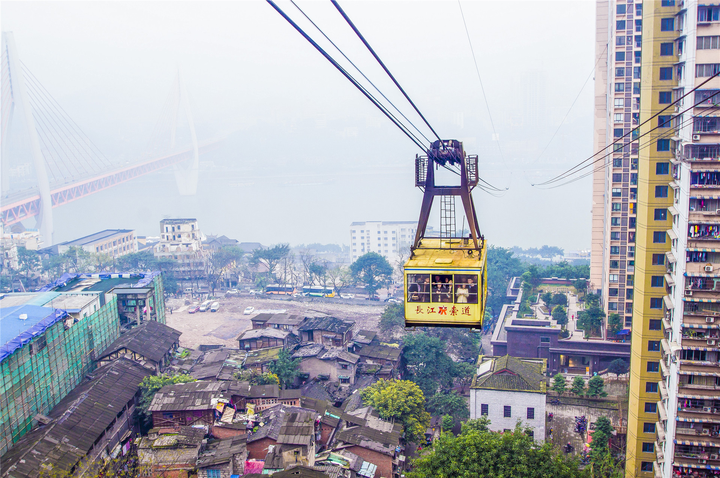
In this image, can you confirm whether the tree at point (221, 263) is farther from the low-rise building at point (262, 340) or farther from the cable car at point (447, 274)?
the cable car at point (447, 274)

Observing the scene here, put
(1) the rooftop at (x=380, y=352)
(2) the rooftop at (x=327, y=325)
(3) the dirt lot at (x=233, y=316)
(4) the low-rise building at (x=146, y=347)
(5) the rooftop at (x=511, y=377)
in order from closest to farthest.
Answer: (5) the rooftop at (x=511, y=377) < (4) the low-rise building at (x=146, y=347) < (1) the rooftop at (x=380, y=352) < (2) the rooftop at (x=327, y=325) < (3) the dirt lot at (x=233, y=316)

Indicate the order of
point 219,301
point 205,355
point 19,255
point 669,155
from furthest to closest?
point 19,255, point 219,301, point 205,355, point 669,155

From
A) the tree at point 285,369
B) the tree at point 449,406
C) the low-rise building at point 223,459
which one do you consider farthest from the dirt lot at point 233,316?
the low-rise building at point 223,459

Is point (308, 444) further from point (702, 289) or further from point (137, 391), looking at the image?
point (702, 289)

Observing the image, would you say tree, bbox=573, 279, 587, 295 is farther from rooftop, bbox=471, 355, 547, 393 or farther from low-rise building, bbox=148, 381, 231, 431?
low-rise building, bbox=148, 381, 231, 431

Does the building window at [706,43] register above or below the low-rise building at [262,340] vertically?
above

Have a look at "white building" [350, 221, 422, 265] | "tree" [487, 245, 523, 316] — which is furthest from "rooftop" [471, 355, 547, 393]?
"white building" [350, 221, 422, 265]

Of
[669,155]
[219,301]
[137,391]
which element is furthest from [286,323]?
[669,155]
